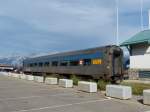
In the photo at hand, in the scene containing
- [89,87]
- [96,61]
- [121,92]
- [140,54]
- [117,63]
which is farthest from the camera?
[140,54]

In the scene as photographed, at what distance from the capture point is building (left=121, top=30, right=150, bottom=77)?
29438 millimetres

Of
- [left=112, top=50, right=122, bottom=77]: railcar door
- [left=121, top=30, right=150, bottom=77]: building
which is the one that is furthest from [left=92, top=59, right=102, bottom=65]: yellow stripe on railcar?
[left=121, top=30, right=150, bottom=77]: building

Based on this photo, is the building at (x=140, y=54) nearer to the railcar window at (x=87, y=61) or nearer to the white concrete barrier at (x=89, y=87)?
the railcar window at (x=87, y=61)

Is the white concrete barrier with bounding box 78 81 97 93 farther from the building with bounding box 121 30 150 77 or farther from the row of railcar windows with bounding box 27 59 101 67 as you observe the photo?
the building with bounding box 121 30 150 77

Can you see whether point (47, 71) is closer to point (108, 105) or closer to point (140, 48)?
point (140, 48)

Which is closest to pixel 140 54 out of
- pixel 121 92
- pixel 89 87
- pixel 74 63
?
pixel 74 63

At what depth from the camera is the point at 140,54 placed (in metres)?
30.4

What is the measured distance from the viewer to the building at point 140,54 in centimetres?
2944

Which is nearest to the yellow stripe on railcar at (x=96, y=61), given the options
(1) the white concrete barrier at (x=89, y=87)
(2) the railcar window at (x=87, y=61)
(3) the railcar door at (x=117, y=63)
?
(2) the railcar window at (x=87, y=61)

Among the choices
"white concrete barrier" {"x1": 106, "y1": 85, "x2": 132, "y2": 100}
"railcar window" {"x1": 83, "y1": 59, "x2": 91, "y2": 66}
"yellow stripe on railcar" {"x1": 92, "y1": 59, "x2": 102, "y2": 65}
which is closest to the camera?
"white concrete barrier" {"x1": 106, "y1": 85, "x2": 132, "y2": 100}

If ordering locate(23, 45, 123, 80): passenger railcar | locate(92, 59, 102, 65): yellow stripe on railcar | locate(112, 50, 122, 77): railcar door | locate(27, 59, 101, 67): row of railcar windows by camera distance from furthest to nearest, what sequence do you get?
1. locate(27, 59, 101, 67): row of railcar windows
2. locate(112, 50, 122, 77): railcar door
3. locate(92, 59, 102, 65): yellow stripe on railcar
4. locate(23, 45, 123, 80): passenger railcar

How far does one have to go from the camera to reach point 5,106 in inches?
520

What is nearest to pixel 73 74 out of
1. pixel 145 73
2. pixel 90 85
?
pixel 145 73

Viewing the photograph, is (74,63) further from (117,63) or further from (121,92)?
(121,92)
